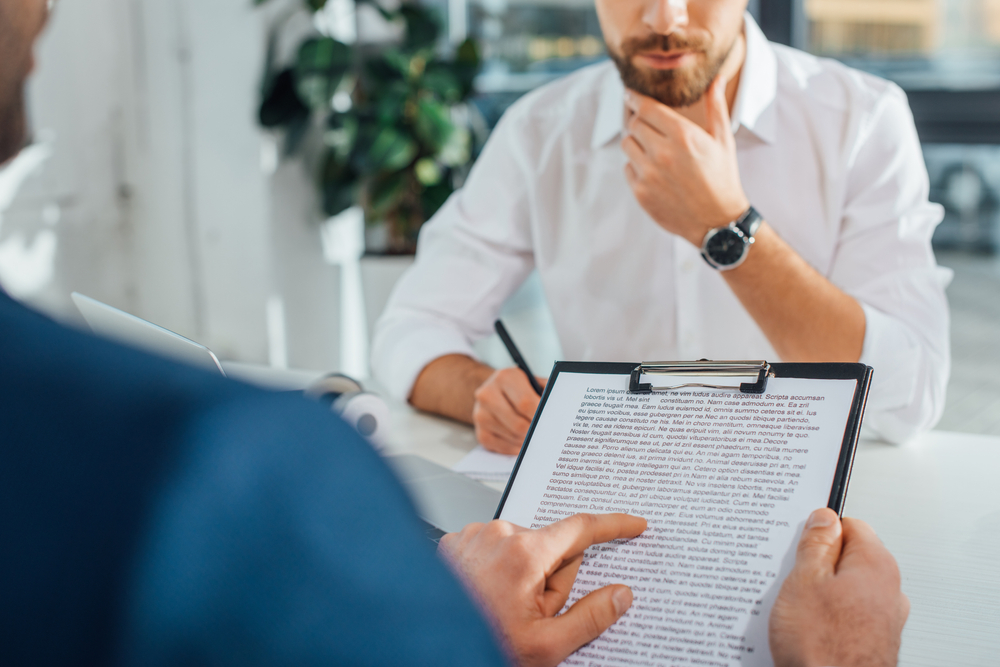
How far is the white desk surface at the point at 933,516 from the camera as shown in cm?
60

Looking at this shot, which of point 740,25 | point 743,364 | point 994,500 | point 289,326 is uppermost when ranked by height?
point 740,25

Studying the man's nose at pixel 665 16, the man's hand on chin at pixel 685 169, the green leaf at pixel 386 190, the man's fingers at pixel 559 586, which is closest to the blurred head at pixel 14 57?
the man's fingers at pixel 559 586

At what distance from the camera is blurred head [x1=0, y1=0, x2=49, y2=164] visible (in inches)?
11.8

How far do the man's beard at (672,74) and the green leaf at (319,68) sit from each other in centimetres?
153

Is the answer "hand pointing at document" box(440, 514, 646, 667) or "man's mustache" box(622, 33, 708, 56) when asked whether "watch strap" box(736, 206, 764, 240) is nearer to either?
"man's mustache" box(622, 33, 708, 56)

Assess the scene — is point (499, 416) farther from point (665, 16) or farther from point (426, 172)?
point (426, 172)

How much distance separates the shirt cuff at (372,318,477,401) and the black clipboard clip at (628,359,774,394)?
0.60m

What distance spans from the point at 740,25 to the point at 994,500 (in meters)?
0.77

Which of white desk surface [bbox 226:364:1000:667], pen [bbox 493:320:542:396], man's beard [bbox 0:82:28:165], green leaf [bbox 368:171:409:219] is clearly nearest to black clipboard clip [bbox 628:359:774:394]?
white desk surface [bbox 226:364:1000:667]

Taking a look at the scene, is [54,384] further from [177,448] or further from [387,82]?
[387,82]

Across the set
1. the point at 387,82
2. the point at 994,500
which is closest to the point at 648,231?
the point at 994,500

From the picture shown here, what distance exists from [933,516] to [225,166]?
2.38m

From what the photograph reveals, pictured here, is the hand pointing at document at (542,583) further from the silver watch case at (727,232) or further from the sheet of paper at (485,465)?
the silver watch case at (727,232)

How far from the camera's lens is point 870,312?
1024 mm
